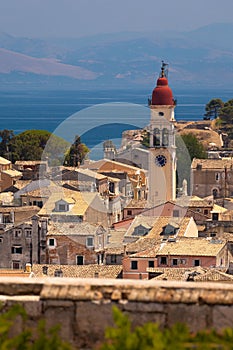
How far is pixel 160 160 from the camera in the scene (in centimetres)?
5888

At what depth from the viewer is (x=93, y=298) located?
746 centimetres

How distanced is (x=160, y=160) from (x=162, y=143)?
0.82 m

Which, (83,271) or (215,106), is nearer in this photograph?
(83,271)

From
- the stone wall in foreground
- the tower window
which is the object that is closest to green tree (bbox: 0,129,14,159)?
the tower window

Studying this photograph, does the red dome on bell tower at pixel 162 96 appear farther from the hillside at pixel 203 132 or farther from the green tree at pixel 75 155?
the hillside at pixel 203 132

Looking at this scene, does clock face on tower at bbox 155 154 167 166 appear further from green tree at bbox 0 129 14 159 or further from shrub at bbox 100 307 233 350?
shrub at bbox 100 307 233 350

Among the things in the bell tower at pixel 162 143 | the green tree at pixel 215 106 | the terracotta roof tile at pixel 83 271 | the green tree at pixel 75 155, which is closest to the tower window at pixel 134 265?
the terracotta roof tile at pixel 83 271

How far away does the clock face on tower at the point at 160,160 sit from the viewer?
58781mm

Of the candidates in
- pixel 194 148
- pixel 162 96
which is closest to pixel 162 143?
pixel 162 96

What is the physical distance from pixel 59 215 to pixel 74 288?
39.0m

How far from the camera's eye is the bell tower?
58250mm

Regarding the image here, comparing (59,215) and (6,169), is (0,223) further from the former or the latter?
(6,169)

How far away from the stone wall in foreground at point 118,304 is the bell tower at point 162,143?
5024 centimetres

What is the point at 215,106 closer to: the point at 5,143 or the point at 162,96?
the point at 5,143
